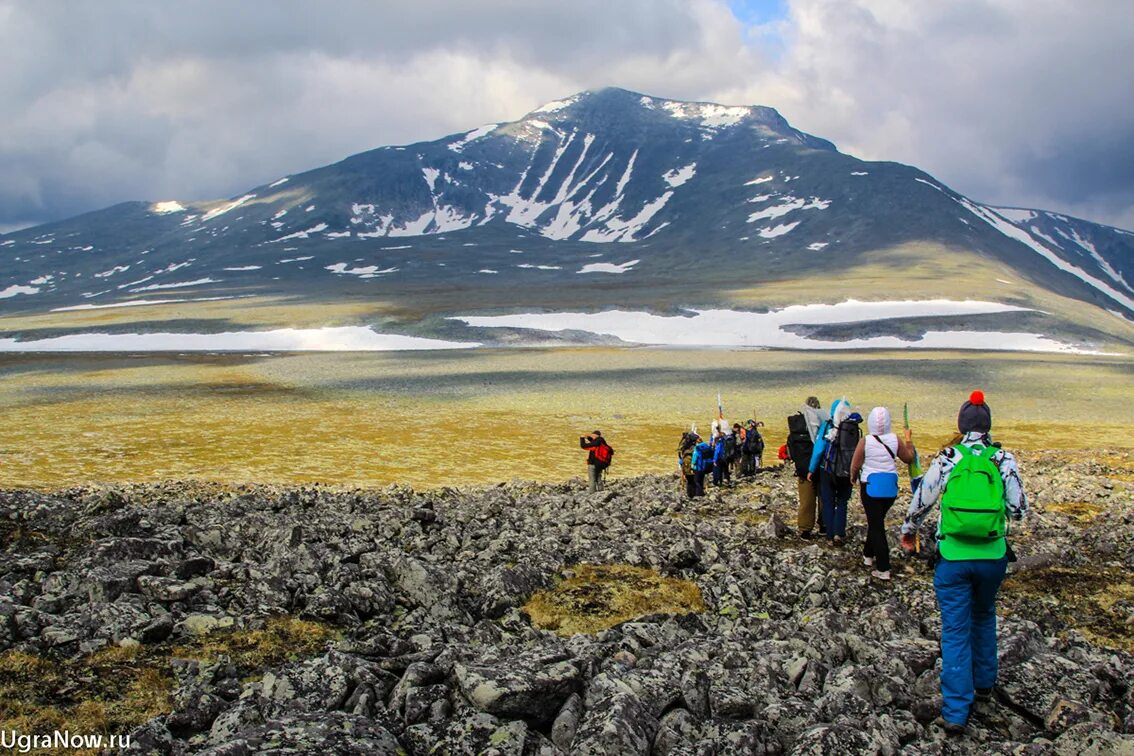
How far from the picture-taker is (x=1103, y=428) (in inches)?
1679

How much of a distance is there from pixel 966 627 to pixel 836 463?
7019mm

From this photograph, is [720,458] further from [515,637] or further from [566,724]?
[566,724]

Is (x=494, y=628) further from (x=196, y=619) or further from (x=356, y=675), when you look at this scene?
(x=196, y=619)

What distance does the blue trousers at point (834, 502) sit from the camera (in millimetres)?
14242

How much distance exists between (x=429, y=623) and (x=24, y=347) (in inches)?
4863

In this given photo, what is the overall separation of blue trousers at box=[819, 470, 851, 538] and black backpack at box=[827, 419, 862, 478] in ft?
1.12

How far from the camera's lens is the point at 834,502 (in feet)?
47.6

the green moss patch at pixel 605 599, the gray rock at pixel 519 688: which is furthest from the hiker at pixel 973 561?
the green moss patch at pixel 605 599

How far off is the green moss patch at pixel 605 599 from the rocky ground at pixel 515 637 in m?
0.05

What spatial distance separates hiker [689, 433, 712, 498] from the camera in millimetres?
20844

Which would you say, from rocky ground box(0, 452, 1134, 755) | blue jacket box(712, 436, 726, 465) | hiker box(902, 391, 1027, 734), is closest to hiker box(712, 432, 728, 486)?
blue jacket box(712, 436, 726, 465)

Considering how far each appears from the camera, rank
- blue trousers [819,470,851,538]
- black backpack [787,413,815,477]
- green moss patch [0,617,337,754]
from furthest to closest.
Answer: black backpack [787,413,815,477]
blue trousers [819,470,851,538]
green moss patch [0,617,337,754]

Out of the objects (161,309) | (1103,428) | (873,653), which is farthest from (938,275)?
(873,653)

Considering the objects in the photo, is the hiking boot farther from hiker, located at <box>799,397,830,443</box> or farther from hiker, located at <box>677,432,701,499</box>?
hiker, located at <box>677,432,701,499</box>
